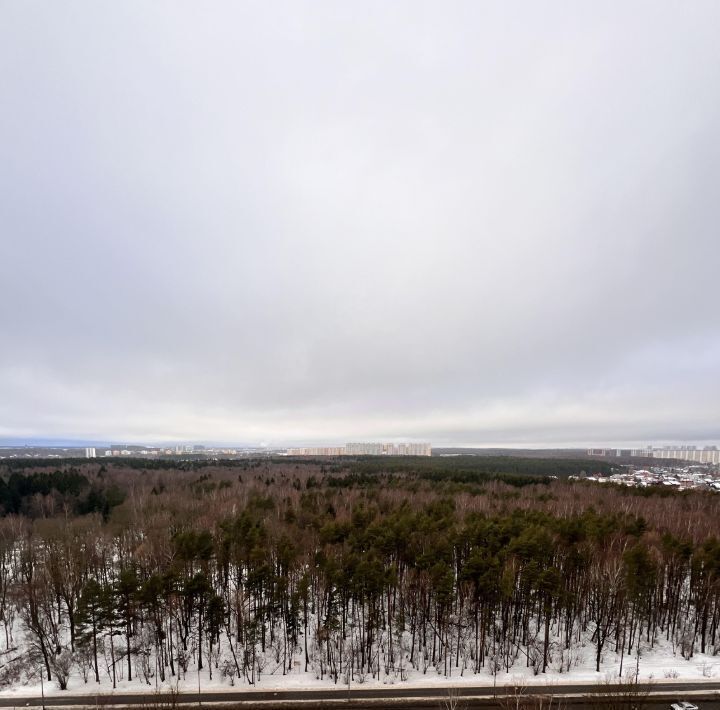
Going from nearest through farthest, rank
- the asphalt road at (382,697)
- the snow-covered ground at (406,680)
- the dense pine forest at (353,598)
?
the asphalt road at (382,697)
the snow-covered ground at (406,680)
the dense pine forest at (353,598)

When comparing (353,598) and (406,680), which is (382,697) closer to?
(406,680)

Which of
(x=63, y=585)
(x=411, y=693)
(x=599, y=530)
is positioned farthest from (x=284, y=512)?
(x=599, y=530)

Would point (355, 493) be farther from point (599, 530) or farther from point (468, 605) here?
point (599, 530)

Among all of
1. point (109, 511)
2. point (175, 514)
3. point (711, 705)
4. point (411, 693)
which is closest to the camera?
point (711, 705)

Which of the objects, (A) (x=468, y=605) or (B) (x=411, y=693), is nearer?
(B) (x=411, y=693)

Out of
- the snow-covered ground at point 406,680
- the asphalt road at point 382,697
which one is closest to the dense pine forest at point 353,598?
the snow-covered ground at point 406,680

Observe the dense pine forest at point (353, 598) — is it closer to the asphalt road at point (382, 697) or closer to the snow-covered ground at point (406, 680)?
the snow-covered ground at point (406, 680)

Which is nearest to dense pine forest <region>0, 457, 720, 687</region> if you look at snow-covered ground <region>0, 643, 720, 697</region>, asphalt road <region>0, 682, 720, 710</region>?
snow-covered ground <region>0, 643, 720, 697</region>
